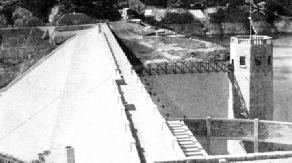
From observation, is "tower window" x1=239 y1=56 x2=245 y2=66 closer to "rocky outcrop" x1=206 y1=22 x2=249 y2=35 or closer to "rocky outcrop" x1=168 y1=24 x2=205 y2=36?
"rocky outcrop" x1=168 y1=24 x2=205 y2=36

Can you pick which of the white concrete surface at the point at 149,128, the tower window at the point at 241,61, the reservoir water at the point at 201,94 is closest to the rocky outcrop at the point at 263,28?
the reservoir water at the point at 201,94

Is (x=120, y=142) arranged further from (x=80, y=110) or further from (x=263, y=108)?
(x=263, y=108)

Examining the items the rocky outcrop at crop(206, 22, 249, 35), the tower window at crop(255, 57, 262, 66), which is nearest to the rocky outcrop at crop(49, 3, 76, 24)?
the rocky outcrop at crop(206, 22, 249, 35)

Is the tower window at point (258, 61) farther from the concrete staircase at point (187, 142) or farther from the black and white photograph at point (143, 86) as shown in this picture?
the concrete staircase at point (187, 142)

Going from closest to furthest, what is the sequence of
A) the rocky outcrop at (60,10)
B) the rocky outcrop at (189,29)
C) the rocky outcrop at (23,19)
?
the rocky outcrop at (23,19) → the rocky outcrop at (60,10) → the rocky outcrop at (189,29)

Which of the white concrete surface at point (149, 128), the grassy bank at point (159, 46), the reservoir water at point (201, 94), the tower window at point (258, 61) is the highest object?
the tower window at point (258, 61)
